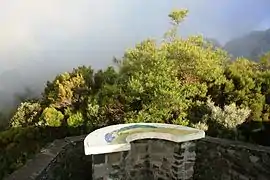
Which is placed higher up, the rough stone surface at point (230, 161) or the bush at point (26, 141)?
the rough stone surface at point (230, 161)

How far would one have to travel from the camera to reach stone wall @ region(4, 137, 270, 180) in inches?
154

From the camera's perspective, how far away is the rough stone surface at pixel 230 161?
169 inches

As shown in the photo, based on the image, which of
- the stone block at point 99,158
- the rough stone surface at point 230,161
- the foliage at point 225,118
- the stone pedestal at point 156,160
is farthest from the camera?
the foliage at point 225,118

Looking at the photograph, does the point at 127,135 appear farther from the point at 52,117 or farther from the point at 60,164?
the point at 52,117

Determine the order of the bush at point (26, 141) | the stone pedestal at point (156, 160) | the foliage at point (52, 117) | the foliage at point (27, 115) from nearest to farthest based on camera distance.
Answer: the stone pedestal at point (156, 160) < the bush at point (26, 141) < the foliage at point (52, 117) < the foliage at point (27, 115)

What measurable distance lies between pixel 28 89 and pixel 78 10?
6773mm

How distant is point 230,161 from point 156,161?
0.79 m

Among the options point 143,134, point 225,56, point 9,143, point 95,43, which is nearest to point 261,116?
point 225,56

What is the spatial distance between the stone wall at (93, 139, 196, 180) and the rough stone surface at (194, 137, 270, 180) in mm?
385

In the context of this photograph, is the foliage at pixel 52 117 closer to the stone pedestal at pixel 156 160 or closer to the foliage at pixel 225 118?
the foliage at pixel 225 118

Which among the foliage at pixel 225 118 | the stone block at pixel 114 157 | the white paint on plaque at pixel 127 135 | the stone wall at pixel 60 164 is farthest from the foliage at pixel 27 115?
the stone block at pixel 114 157

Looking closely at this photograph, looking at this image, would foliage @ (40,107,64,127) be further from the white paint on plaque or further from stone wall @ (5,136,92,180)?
the white paint on plaque

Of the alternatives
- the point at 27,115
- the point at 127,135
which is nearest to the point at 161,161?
the point at 127,135

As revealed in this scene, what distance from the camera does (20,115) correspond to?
12.9 m
